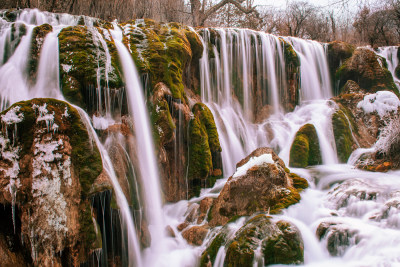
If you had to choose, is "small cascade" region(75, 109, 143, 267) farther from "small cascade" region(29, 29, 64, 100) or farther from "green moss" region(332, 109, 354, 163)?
"green moss" region(332, 109, 354, 163)

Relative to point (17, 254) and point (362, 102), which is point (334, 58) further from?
point (17, 254)

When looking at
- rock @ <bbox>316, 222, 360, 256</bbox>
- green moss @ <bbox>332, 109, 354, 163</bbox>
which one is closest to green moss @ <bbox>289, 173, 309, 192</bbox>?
rock @ <bbox>316, 222, 360, 256</bbox>

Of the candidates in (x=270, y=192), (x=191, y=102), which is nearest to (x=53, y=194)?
(x=270, y=192)

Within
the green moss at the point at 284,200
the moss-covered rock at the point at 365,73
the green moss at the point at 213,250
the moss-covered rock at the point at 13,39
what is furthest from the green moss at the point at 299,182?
the moss-covered rock at the point at 365,73

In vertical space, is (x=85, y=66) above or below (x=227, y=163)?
above

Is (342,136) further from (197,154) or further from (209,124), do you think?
(197,154)

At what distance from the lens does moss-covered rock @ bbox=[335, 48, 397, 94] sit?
13461 millimetres

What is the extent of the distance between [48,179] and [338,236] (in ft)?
14.8

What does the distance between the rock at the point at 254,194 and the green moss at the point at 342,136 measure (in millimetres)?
4353

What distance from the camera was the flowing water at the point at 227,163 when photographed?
480cm

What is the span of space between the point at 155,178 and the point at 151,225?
100 centimetres

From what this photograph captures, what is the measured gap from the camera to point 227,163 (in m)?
8.75

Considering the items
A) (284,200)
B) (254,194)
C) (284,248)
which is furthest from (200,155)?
(284,248)

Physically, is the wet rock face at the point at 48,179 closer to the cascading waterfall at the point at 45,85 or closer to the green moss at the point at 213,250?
the cascading waterfall at the point at 45,85
